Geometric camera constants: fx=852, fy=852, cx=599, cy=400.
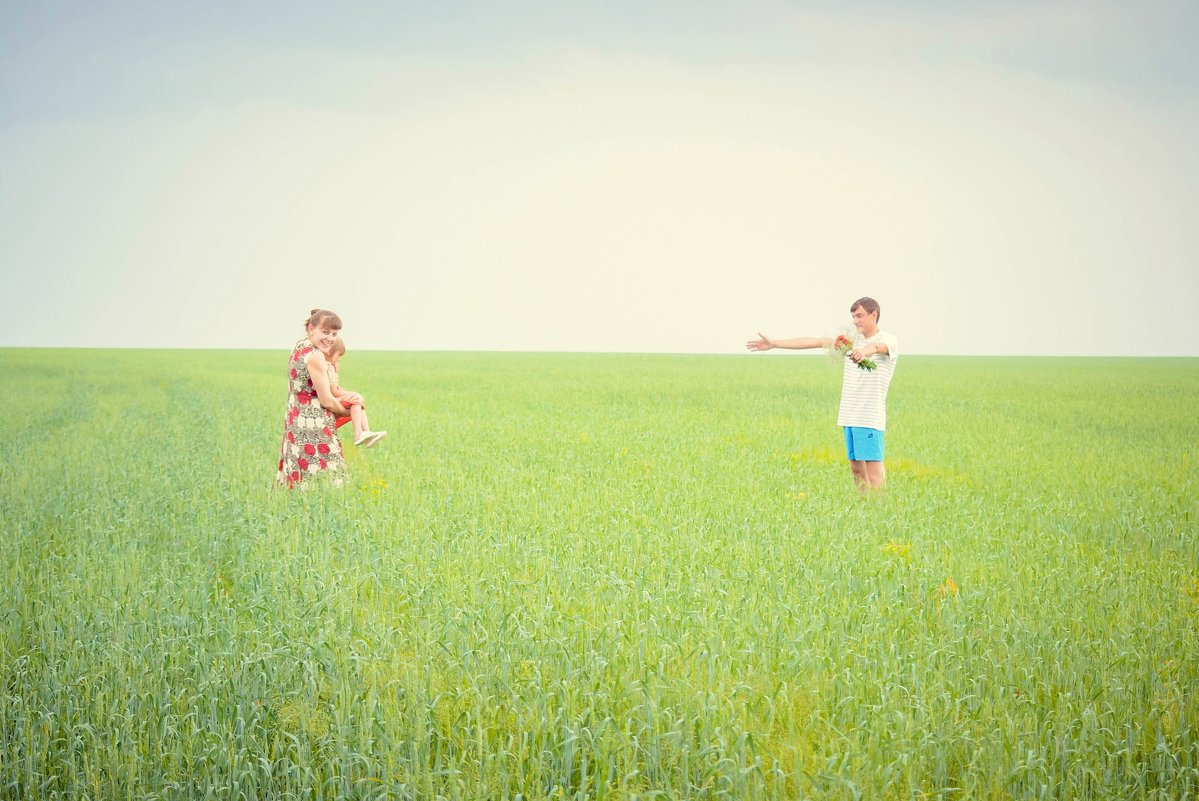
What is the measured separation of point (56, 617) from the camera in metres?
6.09

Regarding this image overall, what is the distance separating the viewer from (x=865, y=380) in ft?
31.9

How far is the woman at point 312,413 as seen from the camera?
32.7ft

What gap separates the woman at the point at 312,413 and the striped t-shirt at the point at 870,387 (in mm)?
5991

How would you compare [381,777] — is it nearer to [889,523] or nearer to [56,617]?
[56,617]

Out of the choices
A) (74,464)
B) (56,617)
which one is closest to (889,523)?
(56,617)

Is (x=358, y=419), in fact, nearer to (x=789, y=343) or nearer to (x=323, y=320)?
(x=323, y=320)

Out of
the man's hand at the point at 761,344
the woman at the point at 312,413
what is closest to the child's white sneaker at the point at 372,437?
the woman at the point at 312,413

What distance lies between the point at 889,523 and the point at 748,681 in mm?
4440

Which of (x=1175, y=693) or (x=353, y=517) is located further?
(x=353, y=517)

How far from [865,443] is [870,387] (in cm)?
69

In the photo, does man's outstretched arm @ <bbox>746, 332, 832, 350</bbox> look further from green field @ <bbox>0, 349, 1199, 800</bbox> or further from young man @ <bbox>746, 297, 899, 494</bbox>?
green field @ <bbox>0, 349, 1199, 800</bbox>

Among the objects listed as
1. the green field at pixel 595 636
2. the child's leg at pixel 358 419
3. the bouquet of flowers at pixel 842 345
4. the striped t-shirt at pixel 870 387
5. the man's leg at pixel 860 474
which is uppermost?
the bouquet of flowers at pixel 842 345

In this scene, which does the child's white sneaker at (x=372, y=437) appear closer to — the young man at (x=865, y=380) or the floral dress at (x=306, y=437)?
the floral dress at (x=306, y=437)

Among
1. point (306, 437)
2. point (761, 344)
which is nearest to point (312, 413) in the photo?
point (306, 437)
